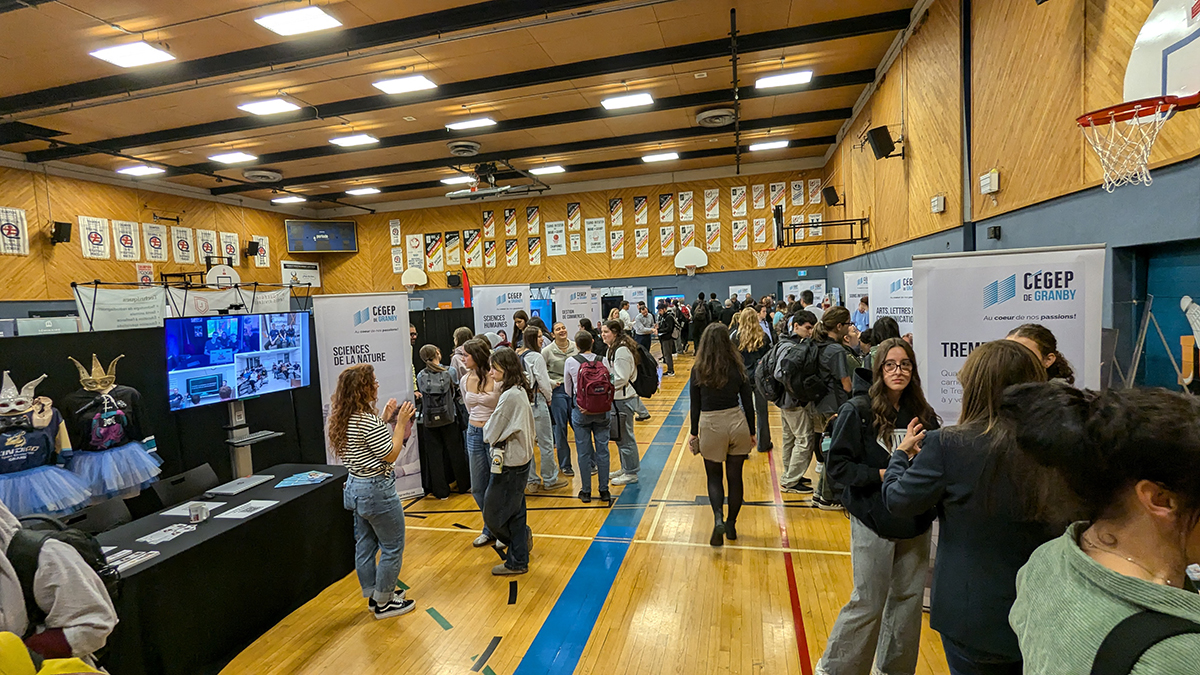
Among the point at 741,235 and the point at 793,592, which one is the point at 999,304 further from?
the point at 741,235

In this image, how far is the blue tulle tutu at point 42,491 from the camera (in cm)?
335

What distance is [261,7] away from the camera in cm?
624

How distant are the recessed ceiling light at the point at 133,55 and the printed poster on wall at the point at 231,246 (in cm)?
1014

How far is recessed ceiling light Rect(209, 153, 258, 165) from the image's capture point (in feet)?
41.0

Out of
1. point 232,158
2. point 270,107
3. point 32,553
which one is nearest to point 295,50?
point 270,107

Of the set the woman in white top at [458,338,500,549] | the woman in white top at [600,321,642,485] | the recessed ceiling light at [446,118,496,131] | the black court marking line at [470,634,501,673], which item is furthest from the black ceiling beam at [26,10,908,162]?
the black court marking line at [470,634,501,673]

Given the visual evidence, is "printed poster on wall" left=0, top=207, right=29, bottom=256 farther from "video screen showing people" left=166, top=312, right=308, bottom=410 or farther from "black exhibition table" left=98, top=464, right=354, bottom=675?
"black exhibition table" left=98, top=464, right=354, bottom=675

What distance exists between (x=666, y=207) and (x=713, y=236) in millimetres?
1749

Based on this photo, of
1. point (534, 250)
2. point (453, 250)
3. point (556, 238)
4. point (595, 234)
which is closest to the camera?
point (595, 234)

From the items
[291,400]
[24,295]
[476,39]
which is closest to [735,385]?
[291,400]

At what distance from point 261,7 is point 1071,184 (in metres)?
8.03

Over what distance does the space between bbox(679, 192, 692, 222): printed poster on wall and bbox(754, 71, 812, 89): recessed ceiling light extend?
7221 mm

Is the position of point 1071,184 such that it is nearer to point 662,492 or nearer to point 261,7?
point 662,492

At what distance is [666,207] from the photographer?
1719cm
